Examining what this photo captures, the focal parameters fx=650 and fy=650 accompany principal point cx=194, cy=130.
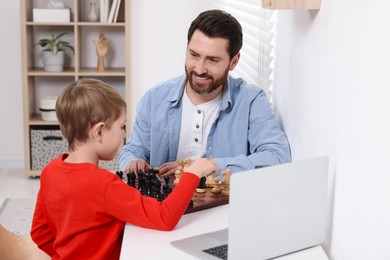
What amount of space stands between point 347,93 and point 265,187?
318 mm

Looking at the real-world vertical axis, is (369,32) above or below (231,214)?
above

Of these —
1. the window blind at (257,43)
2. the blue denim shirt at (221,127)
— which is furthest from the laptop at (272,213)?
the window blind at (257,43)

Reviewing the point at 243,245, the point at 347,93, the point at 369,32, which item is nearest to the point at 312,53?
the point at 347,93

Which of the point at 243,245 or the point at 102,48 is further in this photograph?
the point at 102,48

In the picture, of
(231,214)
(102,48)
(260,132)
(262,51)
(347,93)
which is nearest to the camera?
(231,214)

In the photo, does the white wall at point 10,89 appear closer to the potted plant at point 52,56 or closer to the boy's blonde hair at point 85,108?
the potted plant at point 52,56

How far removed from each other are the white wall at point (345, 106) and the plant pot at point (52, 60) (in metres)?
2.25

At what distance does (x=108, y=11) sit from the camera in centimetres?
444

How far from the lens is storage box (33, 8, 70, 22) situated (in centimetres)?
441

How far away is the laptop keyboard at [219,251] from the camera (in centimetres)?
154

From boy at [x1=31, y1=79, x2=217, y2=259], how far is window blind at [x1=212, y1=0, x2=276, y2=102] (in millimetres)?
1106

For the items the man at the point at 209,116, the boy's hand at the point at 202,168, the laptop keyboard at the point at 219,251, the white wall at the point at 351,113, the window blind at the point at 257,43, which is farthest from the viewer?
the window blind at the point at 257,43

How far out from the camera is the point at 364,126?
1428 mm

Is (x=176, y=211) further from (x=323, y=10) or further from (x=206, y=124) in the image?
(x=206, y=124)
